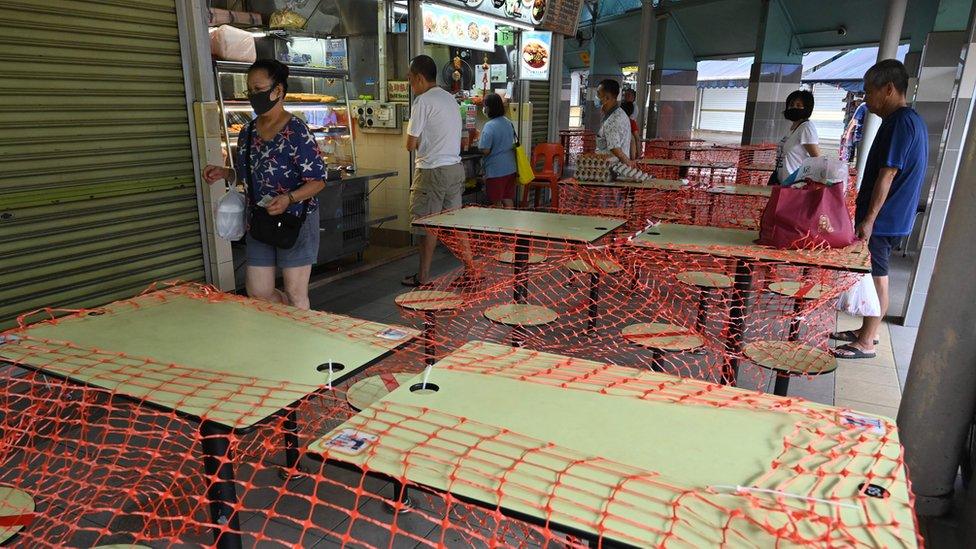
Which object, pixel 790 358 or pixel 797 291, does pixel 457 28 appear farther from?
pixel 790 358

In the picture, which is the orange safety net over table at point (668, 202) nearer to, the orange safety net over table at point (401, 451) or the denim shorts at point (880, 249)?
the denim shorts at point (880, 249)

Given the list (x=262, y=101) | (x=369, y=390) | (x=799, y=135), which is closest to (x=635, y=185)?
(x=799, y=135)

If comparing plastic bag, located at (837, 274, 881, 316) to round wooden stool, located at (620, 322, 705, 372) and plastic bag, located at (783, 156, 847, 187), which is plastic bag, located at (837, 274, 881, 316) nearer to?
plastic bag, located at (783, 156, 847, 187)

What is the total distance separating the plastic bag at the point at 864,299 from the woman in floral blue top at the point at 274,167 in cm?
339

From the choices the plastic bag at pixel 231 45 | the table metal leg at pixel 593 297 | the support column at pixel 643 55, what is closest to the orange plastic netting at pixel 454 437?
Result: the table metal leg at pixel 593 297

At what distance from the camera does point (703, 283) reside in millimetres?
3781

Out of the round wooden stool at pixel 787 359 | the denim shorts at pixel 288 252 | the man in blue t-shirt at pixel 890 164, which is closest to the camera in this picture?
the round wooden stool at pixel 787 359

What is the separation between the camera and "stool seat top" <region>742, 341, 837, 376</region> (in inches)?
108

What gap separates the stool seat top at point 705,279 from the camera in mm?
3788

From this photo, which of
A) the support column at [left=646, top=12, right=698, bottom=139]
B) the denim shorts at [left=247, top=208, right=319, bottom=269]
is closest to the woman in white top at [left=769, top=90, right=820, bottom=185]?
the denim shorts at [left=247, top=208, right=319, bottom=269]

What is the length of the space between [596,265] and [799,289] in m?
1.21

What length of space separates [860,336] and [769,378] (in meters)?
0.99

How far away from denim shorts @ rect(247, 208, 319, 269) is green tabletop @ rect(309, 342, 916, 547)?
162 cm

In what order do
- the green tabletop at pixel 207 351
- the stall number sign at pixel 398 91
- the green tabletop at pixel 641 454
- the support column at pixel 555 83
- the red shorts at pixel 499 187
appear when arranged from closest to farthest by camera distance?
the green tabletop at pixel 641 454, the green tabletop at pixel 207 351, the stall number sign at pixel 398 91, the red shorts at pixel 499 187, the support column at pixel 555 83
